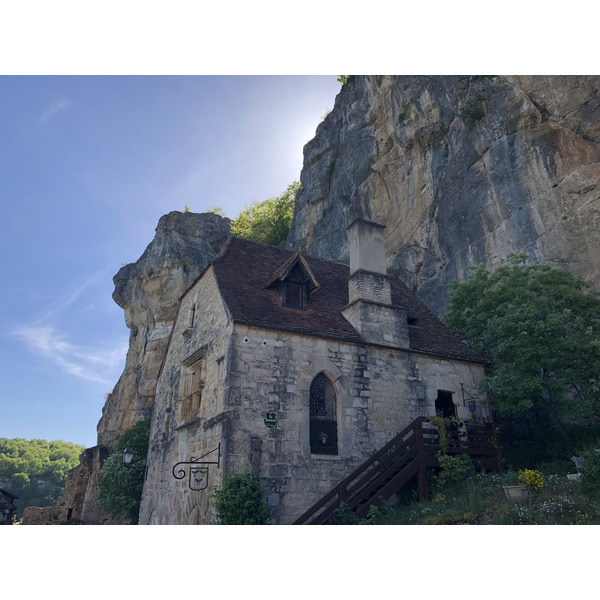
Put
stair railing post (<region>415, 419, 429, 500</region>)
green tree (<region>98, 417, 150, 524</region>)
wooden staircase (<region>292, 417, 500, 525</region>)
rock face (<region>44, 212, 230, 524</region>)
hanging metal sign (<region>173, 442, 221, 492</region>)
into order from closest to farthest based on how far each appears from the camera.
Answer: wooden staircase (<region>292, 417, 500, 525</region>), hanging metal sign (<region>173, 442, 221, 492</region>), stair railing post (<region>415, 419, 429, 500</region>), green tree (<region>98, 417, 150, 524</region>), rock face (<region>44, 212, 230, 524</region>)

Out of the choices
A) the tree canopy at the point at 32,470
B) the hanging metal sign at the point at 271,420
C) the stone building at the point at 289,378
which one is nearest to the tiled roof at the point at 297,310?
the stone building at the point at 289,378

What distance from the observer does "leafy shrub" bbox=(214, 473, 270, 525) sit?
34.4 feet

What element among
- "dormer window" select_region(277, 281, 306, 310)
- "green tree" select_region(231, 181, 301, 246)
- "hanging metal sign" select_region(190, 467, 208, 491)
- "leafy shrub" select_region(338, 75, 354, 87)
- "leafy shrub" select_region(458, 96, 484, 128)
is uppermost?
"leafy shrub" select_region(338, 75, 354, 87)

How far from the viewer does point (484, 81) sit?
2150 centimetres

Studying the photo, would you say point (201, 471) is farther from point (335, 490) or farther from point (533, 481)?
point (533, 481)

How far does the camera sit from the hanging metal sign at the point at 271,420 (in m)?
11.9

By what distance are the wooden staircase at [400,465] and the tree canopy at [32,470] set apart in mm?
49094

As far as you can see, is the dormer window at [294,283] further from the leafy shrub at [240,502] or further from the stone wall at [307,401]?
the leafy shrub at [240,502]

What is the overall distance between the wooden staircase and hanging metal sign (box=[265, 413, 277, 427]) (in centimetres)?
207

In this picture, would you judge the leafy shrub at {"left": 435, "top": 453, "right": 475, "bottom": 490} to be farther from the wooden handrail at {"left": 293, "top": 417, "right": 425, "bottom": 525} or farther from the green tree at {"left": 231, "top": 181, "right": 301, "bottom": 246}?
the green tree at {"left": 231, "top": 181, "right": 301, "bottom": 246}

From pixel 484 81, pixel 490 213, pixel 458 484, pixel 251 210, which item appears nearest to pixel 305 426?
pixel 458 484

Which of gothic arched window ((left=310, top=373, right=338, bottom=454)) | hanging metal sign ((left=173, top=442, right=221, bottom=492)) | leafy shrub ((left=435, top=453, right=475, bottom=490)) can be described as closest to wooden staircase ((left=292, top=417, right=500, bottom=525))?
leafy shrub ((left=435, top=453, right=475, bottom=490))

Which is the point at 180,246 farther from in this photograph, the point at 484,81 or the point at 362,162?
the point at 484,81

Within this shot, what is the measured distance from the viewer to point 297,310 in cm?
1437
